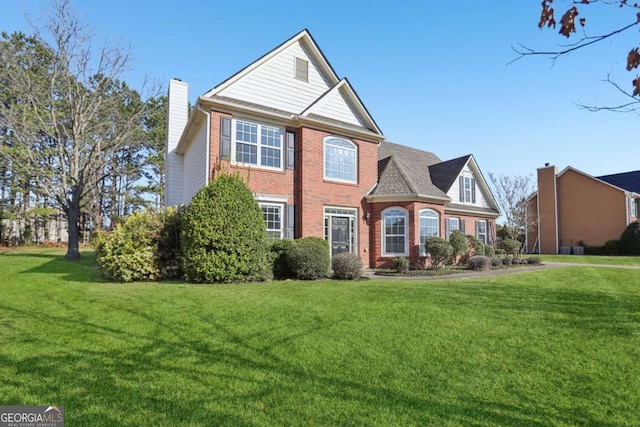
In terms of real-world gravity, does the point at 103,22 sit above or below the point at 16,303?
above

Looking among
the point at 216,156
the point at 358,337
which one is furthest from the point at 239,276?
the point at 358,337

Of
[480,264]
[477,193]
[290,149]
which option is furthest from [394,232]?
[477,193]

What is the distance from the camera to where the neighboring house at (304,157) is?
42.7 ft

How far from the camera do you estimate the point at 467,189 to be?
21.6 metres

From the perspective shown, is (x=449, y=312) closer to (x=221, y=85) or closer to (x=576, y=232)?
(x=221, y=85)

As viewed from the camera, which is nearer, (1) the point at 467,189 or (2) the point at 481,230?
(1) the point at 467,189

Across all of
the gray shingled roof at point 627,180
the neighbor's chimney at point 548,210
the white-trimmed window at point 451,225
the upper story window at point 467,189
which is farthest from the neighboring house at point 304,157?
the gray shingled roof at point 627,180

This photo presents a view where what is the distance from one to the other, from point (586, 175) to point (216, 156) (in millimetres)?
32150

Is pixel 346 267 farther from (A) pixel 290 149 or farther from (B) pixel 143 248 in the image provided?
(B) pixel 143 248

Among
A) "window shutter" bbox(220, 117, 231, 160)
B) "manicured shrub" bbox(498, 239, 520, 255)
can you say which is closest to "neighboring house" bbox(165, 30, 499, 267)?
"window shutter" bbox(220, 117, 231, 160)

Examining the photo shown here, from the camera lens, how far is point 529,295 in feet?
26.6

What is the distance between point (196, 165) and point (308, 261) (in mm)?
6920

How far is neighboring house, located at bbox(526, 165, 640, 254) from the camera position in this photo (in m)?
28.3

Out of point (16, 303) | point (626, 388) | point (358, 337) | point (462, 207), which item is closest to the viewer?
point (626, 388)
